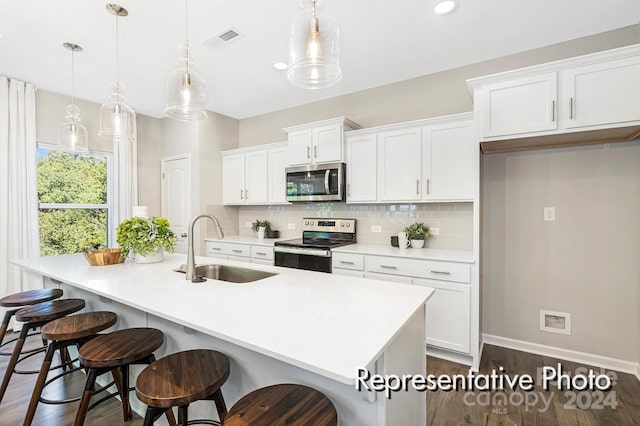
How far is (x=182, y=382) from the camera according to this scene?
3.92ft

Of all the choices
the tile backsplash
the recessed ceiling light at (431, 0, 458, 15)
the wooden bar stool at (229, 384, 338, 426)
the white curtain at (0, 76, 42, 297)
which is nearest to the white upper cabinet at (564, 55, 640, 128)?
the recessed ceiling light at (431, 0, 458, 15)

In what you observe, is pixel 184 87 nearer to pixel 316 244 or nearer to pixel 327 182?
pixel 327 182

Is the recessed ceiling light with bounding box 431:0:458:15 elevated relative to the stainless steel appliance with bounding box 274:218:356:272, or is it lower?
elevated

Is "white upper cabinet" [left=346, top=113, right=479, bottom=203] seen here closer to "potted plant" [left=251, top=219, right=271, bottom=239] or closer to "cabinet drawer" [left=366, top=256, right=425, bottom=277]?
"cabinet drawer" [left=366, top=256, right=425, bottom=277]

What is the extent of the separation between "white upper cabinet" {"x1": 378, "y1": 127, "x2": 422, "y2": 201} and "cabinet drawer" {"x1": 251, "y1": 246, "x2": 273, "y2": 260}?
4.85ft

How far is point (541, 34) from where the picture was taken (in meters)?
2.57

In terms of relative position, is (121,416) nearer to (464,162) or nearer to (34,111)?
(464,162)

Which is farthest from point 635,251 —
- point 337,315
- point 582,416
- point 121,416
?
point 121,416

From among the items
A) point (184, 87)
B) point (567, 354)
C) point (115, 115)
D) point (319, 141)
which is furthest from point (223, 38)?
point (567, 354)

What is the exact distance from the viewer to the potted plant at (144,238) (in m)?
2.36

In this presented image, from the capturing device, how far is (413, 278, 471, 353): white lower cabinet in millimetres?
2590

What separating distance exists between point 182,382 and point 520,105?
9.18ft

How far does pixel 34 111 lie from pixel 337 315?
435 centimetres

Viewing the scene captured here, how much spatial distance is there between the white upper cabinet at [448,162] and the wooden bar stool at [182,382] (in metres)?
2.43
